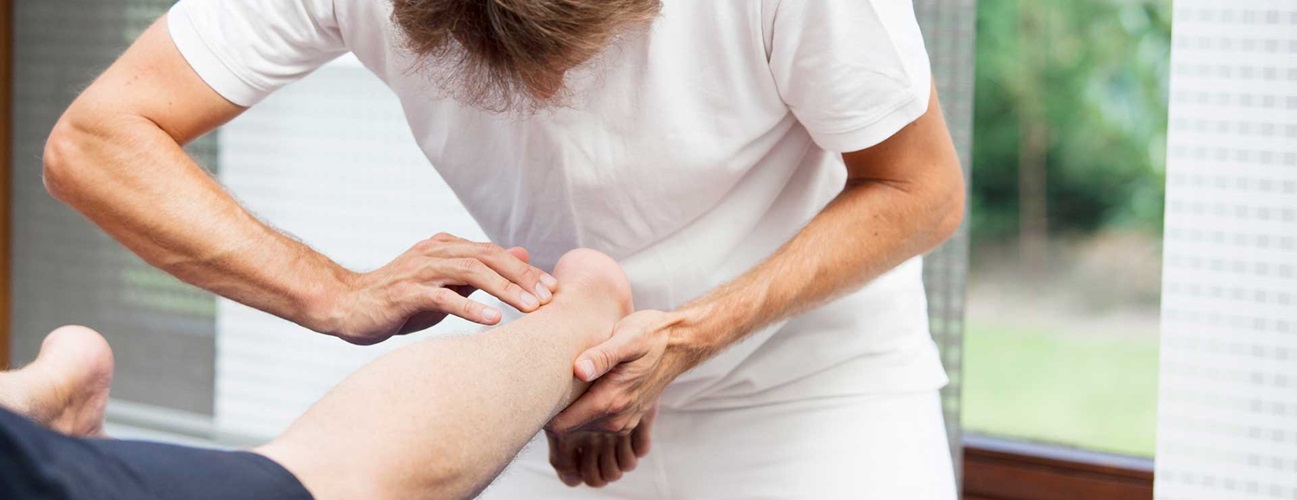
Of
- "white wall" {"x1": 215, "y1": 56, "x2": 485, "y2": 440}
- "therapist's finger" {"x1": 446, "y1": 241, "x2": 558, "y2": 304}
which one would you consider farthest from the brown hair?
"white wall" {"x1": 215, "y1": 56, "x2": 485, "y2": 440}

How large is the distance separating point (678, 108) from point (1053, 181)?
11.8ft

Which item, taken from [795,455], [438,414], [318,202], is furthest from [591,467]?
[318,202]

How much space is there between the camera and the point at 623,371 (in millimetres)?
1188

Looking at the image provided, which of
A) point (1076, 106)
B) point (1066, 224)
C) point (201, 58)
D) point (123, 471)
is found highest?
point (201, 58)

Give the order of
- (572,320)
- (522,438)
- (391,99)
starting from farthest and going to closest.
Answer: (391,99) < (572,320) < (522,438)

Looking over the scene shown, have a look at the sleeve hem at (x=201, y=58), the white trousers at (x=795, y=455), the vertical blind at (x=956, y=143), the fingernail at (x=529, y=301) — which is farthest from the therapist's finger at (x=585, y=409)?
the vertical blind at (x=956, y=143)

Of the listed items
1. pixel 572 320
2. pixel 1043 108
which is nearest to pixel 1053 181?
pixel 1043 108

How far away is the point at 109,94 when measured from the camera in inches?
53.4

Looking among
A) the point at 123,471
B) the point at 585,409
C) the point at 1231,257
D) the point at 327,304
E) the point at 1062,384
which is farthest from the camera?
the point at 1062,384

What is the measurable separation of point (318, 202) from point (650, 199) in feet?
4.84

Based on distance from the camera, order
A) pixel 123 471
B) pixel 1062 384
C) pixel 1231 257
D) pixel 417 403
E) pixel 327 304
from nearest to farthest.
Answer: pixel 123 471
pixel 417 403
pixel 327 304
pixel 1231 257
pixel 1062 384

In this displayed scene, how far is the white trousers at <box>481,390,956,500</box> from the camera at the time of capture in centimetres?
142

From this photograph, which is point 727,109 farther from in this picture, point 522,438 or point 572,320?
point 522,438

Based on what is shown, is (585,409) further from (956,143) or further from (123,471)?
(956,143)
